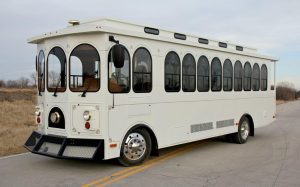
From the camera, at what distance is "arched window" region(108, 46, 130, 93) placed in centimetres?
678

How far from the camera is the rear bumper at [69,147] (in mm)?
6555

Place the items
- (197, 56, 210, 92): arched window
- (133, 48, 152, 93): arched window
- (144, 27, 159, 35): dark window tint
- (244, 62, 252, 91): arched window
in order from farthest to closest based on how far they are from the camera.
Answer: (244, 62, 252, 91): arched window < (197, 56, 210, 92): arched window < (144, 27, 159, 35): dark window tint < (133, 48, 152, 93): arched window

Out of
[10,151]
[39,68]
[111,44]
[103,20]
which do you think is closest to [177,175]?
[111,44]

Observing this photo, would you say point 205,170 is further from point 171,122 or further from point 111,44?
point 111,44

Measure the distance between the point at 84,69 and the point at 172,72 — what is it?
7.23 ft

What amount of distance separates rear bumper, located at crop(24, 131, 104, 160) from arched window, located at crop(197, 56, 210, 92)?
3.43 m

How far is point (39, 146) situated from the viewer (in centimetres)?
725

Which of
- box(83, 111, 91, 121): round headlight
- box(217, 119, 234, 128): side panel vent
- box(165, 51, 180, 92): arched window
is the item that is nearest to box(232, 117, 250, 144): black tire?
box(217, 119, 234, 128): side panel vent

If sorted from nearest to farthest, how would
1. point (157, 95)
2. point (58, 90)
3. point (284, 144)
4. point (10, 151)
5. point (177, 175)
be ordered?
1. point (177, 175)
2. point (58, 90)
3. point (157, 95)
4. point (10, 151)
5. point (284, 144)

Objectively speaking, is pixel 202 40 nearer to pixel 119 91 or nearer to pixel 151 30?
pixel 151 30

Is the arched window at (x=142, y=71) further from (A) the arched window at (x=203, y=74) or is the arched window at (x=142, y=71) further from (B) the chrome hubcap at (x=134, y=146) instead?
(A) the arched window at (x=203, y=74)

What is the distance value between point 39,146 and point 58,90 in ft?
3.98

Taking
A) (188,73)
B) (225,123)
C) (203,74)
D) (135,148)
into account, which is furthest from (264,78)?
(135,148)

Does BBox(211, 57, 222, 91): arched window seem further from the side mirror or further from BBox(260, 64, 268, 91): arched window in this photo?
the side mirror
